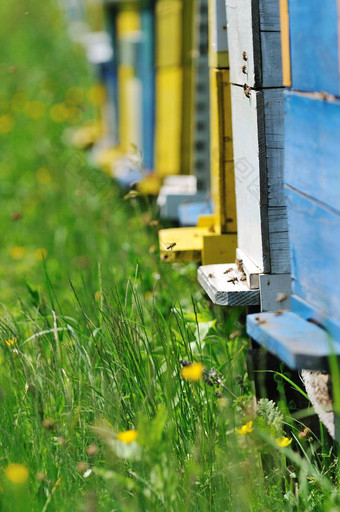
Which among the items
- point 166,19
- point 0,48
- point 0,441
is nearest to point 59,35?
point 0,48

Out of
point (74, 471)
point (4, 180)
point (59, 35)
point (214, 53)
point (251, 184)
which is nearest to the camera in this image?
point (74, 471)

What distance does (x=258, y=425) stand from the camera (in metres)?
1.91

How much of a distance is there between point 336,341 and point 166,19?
10.6 ft

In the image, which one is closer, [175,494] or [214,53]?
[175,494]

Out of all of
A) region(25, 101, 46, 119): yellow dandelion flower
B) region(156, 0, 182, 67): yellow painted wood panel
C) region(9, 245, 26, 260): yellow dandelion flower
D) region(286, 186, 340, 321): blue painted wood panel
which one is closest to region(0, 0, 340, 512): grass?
region(286, 186, 340, 321): blue painted wood panel

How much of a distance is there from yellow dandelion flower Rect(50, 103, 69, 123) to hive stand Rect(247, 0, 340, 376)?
5817mm

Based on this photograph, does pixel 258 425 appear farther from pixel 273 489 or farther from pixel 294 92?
pixel 294 92

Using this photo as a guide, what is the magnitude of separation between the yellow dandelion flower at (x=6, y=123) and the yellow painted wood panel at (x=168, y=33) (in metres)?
2.39

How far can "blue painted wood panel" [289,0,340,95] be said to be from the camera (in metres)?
1.50

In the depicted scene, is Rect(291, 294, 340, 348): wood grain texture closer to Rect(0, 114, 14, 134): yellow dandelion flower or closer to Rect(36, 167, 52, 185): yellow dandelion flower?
Rect(36, 167, 52, 185): yellow dandelion flower

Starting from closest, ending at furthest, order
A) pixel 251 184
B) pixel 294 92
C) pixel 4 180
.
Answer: pixel 294 92
pixel 251 184
pixel 4 180

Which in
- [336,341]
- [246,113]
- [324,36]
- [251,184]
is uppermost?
[324,36]

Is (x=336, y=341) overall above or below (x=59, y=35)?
below

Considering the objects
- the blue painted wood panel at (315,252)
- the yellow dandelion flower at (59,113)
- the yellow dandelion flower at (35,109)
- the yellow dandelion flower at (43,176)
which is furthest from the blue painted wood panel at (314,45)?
the yellow dandelion flower at (59,113)
